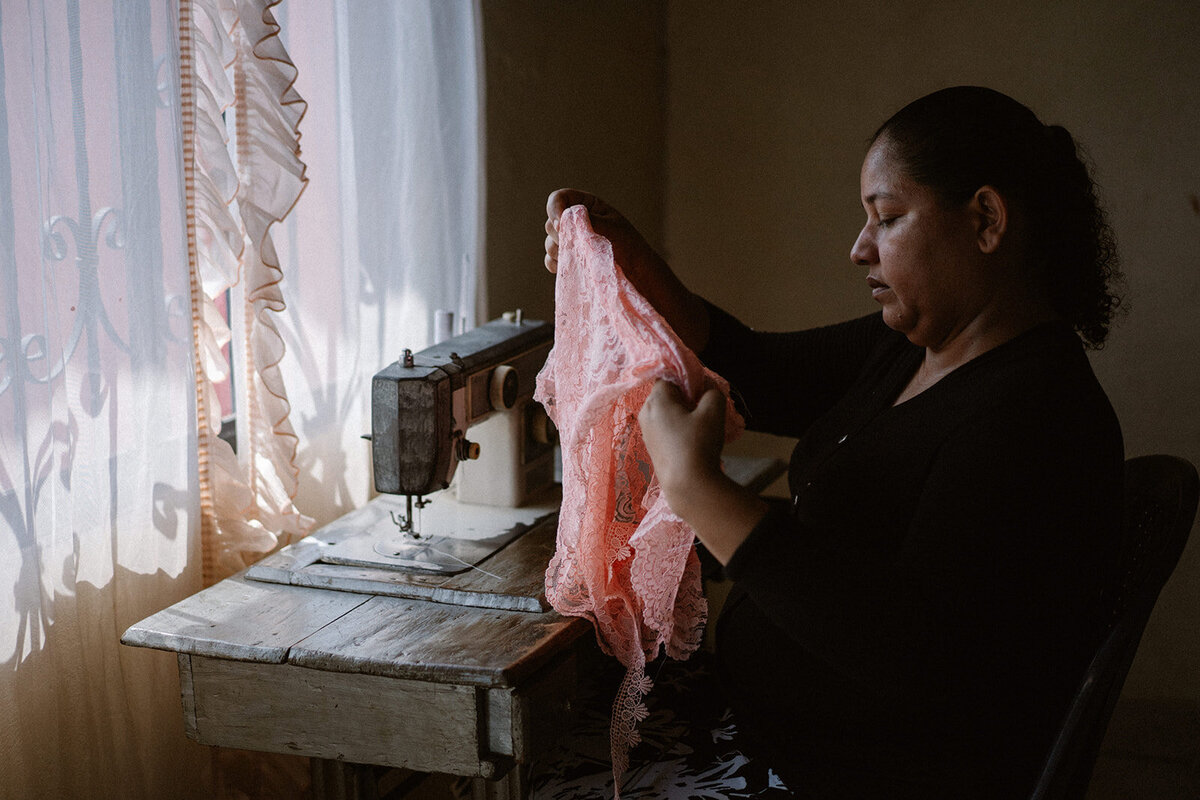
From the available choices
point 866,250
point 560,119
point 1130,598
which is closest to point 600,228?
point 866,250

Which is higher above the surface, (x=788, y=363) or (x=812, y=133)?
(x=812, y=133)

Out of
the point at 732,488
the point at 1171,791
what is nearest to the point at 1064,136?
the point at 732,488

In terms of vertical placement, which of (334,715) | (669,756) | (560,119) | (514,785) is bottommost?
(669,756)

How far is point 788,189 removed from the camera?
356 centimetres

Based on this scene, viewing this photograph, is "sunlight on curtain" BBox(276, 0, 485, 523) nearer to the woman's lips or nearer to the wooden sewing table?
the wooden sewing table

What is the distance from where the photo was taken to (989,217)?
123 cm

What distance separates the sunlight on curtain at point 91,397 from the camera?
4.09 ft

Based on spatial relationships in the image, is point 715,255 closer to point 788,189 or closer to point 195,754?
point 788,189

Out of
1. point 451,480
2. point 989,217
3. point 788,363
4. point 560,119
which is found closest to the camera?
point 989,217

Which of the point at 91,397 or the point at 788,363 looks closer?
the point at 91,397

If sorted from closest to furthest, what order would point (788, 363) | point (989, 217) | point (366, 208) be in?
point (989, 217)
point (788, 363)
point (366, 208)

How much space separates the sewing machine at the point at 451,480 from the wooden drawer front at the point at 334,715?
224mm

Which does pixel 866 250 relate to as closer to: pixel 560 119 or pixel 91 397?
pixel 91 397

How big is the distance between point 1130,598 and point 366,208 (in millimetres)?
1487
